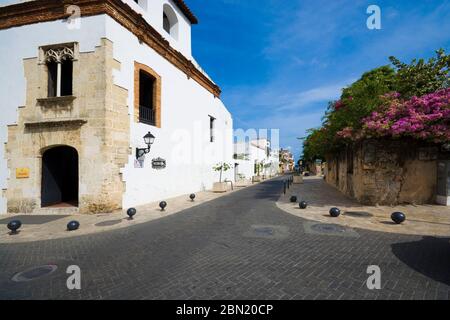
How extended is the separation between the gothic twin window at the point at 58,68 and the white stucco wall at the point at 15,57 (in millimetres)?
462

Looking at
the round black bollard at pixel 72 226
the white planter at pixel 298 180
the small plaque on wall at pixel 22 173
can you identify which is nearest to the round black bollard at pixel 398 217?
the round black bollard at pixel 72 226

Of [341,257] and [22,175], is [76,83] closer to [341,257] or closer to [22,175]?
[22,175]

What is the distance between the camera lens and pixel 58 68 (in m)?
9.39

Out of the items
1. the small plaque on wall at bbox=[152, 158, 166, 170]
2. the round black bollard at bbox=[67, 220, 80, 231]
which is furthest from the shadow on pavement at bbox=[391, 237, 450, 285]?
the small plaque on wall at bbox=[152, 158, 166, 170]

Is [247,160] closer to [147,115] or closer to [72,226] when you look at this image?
[147,115]

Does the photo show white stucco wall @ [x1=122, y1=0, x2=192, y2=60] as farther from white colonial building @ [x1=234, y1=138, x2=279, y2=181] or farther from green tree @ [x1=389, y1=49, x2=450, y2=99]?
white colonial building @ [x1=234, y1=138, x2=279, y2=181]

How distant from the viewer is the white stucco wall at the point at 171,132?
10.1 m

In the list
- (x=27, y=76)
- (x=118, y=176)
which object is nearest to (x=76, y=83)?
(x=27, y=76)

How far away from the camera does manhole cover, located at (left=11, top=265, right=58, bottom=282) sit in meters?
3.75

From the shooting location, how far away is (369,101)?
9578 mm

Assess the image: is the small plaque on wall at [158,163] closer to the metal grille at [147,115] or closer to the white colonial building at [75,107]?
the white colonial building at [75,107]

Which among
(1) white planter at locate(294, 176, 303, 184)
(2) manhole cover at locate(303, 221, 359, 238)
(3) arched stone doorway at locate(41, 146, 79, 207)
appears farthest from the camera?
(1) white planter at locate(294, 176, 303, 184)

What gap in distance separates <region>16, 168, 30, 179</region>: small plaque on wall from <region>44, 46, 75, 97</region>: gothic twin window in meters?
3.53
